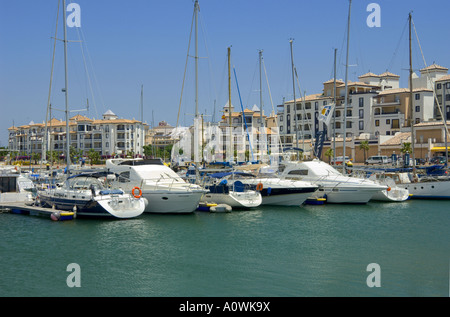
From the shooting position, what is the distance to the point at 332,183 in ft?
124

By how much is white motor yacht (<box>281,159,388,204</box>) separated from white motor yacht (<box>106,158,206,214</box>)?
10.2m

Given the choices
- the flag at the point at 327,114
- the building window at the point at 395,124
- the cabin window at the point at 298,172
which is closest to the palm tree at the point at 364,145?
the building window at the point at 395,124

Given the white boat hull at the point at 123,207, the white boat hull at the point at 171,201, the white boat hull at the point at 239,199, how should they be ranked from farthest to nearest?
1. the white boat hull at the point at 239,199
2. the white boat hull at the point at 171,201
3. the white boat hull at the point at 123,207

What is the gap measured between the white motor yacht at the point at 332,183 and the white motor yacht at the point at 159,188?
10.2 metres

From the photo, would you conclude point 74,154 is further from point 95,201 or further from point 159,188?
point 95,201

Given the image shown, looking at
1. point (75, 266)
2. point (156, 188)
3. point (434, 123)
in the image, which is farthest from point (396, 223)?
point (434, 123)

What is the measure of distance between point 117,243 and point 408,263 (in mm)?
12710

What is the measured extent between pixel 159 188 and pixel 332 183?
13.9 metres

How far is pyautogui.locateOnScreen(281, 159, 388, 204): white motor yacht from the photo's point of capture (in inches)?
1444

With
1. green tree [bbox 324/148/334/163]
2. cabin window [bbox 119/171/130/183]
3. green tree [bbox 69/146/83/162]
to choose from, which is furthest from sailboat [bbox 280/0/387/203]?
green tree [bbox 69/146/83/162]

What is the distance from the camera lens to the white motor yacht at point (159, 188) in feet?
101

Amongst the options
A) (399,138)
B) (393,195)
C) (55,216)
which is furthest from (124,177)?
(399,138)

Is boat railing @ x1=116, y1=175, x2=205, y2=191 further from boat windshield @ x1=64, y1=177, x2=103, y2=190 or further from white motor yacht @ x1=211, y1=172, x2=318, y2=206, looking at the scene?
white motor yacht @ x1=211, y1=172, x2=318, y2=206

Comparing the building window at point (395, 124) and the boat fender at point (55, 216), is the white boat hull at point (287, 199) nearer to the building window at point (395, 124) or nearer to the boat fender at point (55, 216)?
the boat fender at point (55, 216)
